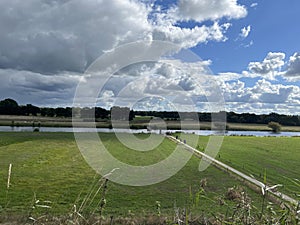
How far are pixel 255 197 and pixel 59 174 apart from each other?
845 cm

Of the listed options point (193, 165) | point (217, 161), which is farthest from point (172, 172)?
point (217, 161)

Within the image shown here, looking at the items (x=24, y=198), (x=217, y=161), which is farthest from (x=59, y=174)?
(x=217, y=161)

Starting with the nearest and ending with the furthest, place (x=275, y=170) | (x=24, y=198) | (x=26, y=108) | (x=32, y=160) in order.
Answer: (x=24, y=198), (x=275, y=170), (x=32, y=160), (x=26, y=108)

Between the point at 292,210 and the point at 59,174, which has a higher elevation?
the point at 292,210

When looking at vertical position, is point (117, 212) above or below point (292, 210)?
below

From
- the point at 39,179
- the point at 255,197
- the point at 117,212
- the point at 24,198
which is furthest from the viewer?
the point at 39,179

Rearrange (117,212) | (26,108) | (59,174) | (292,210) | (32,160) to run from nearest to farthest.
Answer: (292,210), (117,212), (59,174), (32,160), (26,108)

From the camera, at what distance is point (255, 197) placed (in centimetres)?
1159

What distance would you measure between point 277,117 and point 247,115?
9241 mm

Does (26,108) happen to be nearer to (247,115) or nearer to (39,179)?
(247,115)

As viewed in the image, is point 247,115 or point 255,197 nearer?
point 255,197

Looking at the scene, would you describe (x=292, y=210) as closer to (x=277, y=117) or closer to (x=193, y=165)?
(x=193, y=165)

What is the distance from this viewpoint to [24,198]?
10367 mm

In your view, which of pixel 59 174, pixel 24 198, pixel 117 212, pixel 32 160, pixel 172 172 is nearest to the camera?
pixel 117 212
